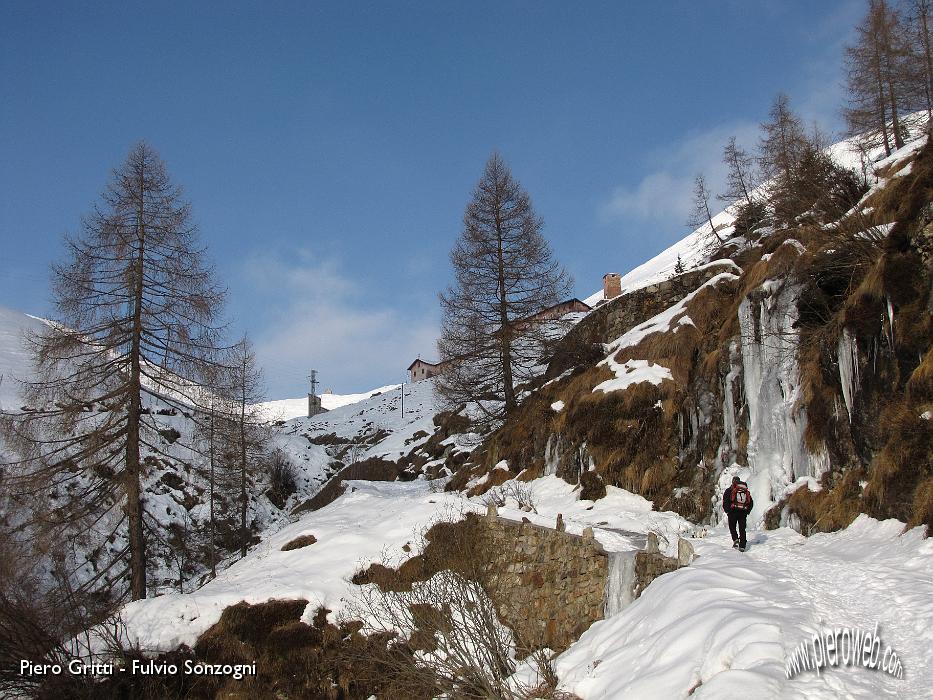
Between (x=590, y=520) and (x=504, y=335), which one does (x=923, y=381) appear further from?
(x=504, y=335)

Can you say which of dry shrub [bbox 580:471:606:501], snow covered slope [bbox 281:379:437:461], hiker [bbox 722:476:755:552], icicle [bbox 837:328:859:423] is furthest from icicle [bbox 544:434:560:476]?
snow covered slope [bbox 281:379:437:461]

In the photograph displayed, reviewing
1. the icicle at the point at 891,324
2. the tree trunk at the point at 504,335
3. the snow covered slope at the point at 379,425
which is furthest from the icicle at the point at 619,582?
the snow covered slope at the point at 379,425

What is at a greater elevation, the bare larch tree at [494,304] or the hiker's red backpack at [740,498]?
the bare larch tree at [494,304]

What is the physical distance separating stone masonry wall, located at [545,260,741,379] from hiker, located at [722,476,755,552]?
12.0m

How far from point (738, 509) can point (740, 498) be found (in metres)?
0.24

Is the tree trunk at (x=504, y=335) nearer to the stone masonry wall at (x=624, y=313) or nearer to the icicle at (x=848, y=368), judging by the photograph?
the stone masonry wall at (x=624, y=313)

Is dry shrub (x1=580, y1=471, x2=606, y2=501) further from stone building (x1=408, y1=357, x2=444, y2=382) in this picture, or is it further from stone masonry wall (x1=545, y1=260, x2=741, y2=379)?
stone building (x1=408, y1=357, x2=444, y2=382)

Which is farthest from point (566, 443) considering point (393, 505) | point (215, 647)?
point (215, 647)

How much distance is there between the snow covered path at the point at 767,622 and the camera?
4.91 metres

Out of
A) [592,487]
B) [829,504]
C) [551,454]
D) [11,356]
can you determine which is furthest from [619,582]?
[11,356]

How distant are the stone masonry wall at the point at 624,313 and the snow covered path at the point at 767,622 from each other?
47.2 feet

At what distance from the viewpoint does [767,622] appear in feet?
19.0

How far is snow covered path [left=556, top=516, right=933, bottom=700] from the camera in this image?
16.1 feet

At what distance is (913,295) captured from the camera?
33.3 ft
